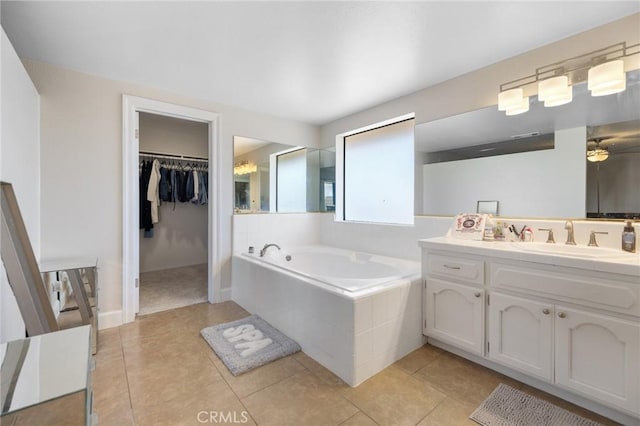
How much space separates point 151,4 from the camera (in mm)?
1488

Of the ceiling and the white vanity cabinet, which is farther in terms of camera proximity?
the white vanity cabinet

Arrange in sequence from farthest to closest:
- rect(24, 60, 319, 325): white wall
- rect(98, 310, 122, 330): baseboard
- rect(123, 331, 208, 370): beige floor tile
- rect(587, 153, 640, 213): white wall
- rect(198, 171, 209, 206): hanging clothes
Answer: rect(198, 171, 209, 206): hanging clothes
rect(98, 310, 122, 330): baseboard
rect(24, 60, 319, 325): white wall
rect(123, 331, 208, 370): beige floor tile
rect(587, 153, 640, 213): white wall

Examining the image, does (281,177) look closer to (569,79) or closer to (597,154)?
(569,79)

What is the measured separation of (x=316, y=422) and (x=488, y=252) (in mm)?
1402

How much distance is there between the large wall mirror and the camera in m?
1.64

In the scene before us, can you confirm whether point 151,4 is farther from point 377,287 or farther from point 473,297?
point 473,297

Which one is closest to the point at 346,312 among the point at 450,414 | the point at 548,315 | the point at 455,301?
the point at 450,414

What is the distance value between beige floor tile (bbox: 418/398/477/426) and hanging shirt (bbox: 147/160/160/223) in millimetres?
4290

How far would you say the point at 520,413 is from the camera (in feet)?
4.61

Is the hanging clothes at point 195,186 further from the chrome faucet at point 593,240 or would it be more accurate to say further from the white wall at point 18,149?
the chrome faucet at point 593,240

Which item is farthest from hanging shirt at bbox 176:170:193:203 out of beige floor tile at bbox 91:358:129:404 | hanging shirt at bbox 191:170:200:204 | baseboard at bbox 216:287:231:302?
beige floor tile at bbox 91:358:129:404

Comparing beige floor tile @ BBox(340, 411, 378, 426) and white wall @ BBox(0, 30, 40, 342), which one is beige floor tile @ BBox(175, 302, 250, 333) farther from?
beige floor tile @ BBox(340, 411, 378, 426)

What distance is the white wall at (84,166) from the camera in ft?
7.00

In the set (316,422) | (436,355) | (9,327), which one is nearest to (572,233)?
(436,355)
